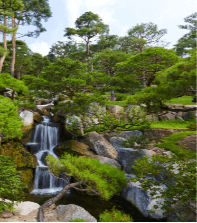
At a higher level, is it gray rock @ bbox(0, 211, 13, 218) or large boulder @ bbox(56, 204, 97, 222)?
gray rock @ bbox(0, 211, 13, 218)

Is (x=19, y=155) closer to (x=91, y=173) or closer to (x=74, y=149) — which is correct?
(x=74, y=149)

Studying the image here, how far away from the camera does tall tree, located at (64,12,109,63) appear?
2003 centimetres

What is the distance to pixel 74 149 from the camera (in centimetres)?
984

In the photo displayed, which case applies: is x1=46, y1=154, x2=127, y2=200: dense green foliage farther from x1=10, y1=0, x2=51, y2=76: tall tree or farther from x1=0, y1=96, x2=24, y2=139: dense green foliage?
x1=10, y1=0, x2=51, y2=76: tall tree

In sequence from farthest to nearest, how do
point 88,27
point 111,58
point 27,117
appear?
point 88,27, point 111,58, point 27,117

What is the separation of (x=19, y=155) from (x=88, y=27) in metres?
18.6

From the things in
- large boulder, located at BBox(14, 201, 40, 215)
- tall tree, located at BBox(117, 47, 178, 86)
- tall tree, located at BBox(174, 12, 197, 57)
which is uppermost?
tall tree, located at BBox(174, 12, 197, 57)

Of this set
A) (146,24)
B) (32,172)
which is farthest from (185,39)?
(32,172)

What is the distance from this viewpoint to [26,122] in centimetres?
1188

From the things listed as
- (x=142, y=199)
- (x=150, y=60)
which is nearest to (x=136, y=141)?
(x=142, y=199)

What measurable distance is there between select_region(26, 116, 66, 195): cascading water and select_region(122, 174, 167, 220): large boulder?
13.1 feet

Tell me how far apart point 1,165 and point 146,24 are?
70.7ft

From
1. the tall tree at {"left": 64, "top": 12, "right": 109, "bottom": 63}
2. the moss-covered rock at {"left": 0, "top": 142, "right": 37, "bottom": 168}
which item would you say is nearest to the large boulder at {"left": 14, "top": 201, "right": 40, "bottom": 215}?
the moss-covered rock at {"left": 0, "top": 142, "right": 37, "bottom": 168}

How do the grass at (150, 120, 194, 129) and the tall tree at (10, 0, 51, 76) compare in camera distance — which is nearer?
the grass at (150, 120, 194, 129)
